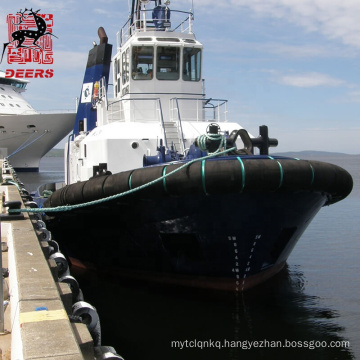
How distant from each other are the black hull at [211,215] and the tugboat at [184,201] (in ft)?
0.05

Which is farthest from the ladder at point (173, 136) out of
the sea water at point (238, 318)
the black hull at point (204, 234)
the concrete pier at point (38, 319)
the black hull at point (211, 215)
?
the concrete pier at point (38, 319)

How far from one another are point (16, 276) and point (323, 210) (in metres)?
16.4

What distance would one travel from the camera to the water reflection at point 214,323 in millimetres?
5988

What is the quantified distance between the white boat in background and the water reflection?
3037cm

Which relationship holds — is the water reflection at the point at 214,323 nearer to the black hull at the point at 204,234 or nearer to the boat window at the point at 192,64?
the black hull at the point at 204,234

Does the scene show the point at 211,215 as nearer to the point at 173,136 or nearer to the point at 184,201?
the point at 184,201

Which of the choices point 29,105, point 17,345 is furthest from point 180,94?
point 29,105

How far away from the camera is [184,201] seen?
6699mm

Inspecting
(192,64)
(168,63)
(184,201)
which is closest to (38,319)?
(184,201)

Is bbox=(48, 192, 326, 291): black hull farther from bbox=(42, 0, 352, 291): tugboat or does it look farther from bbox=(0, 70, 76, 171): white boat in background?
bbox=(0, 70, 76, 171): white boat in background

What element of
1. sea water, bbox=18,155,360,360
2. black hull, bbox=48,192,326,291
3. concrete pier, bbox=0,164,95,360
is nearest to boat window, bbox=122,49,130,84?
black hull, bbox=48,192,326,291

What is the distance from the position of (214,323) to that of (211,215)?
1445mm

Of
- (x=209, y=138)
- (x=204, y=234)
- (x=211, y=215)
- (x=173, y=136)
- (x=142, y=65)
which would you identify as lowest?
(x=204, y=234)

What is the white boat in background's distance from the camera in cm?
3791
